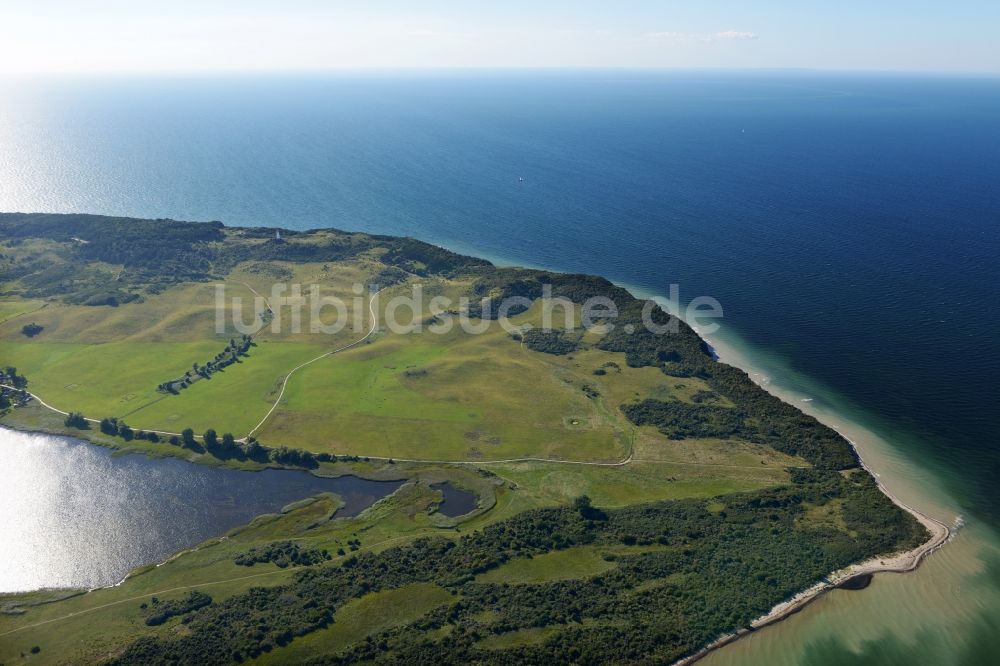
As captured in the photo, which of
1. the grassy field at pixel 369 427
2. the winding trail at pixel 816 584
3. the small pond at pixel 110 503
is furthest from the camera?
the small pond at pixel 110 503

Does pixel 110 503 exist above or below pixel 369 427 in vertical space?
below

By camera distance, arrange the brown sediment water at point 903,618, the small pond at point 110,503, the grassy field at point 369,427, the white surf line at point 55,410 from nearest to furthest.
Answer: the brown sediment water at point 903,618
the grassy field at point 369,427
the small pond at point 110,503
the white surf line at point 55,410

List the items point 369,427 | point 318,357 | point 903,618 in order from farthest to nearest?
point 318,357, point 369,427, point 903,618

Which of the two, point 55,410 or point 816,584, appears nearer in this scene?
point 816,584

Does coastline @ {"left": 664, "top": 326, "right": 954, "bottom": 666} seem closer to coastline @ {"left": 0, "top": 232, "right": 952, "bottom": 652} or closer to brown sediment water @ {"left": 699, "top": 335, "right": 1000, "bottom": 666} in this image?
coastline @ {"left": 0, "top": 232, "right": 952, "bottom": 652}

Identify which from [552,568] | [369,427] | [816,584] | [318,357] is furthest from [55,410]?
[816,584]

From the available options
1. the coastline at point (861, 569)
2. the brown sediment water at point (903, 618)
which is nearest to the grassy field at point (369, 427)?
the coastline at point (861, 569)

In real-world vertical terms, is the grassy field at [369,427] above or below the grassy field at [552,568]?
above

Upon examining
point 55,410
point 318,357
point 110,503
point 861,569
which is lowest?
point 861,569

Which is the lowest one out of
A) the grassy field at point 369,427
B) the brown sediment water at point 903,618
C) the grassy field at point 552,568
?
the brown sediment water at point 903,618

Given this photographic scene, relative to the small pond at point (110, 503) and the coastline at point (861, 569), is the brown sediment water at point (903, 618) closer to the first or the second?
the coastline at point (861, 569)

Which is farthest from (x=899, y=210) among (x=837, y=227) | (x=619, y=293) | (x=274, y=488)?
(x=274, y=488)

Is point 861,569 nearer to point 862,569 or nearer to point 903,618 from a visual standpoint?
point 862,569
